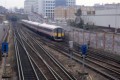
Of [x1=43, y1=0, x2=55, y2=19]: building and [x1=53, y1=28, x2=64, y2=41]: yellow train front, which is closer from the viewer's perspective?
[x1=53, y1=28, x2=64, y2=41]: yellow train front

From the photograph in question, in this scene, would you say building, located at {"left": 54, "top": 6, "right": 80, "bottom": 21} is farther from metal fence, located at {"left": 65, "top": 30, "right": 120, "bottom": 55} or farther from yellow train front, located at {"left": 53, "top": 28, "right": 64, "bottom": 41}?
metal fence, located at {"left": 65, "top": 30, "right": 120, "bottom": 55}

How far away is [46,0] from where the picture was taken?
185 meters

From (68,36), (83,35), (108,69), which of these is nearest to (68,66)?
(108,69)

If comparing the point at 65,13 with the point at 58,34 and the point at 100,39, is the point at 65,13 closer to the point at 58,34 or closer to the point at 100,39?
the point at 58,34

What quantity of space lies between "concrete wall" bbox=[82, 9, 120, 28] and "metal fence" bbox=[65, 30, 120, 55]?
37.3 feet

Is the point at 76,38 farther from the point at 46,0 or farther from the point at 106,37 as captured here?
the point at 46,0

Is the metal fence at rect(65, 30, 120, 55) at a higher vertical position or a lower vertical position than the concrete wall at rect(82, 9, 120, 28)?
lower

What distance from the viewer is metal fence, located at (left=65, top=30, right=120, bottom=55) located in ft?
96.8

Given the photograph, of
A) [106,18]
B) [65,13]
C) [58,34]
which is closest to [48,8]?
[65,13]

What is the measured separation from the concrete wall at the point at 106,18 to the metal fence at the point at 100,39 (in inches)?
448

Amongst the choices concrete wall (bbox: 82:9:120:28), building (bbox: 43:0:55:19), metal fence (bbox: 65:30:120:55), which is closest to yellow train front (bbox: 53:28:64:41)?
metal fence (bbox: 65:30:120:55)

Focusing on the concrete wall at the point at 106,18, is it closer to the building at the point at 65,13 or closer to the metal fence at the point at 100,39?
the metal fence at the point at 100,39

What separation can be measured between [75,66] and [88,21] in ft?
149

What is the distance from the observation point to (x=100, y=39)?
33.5m
